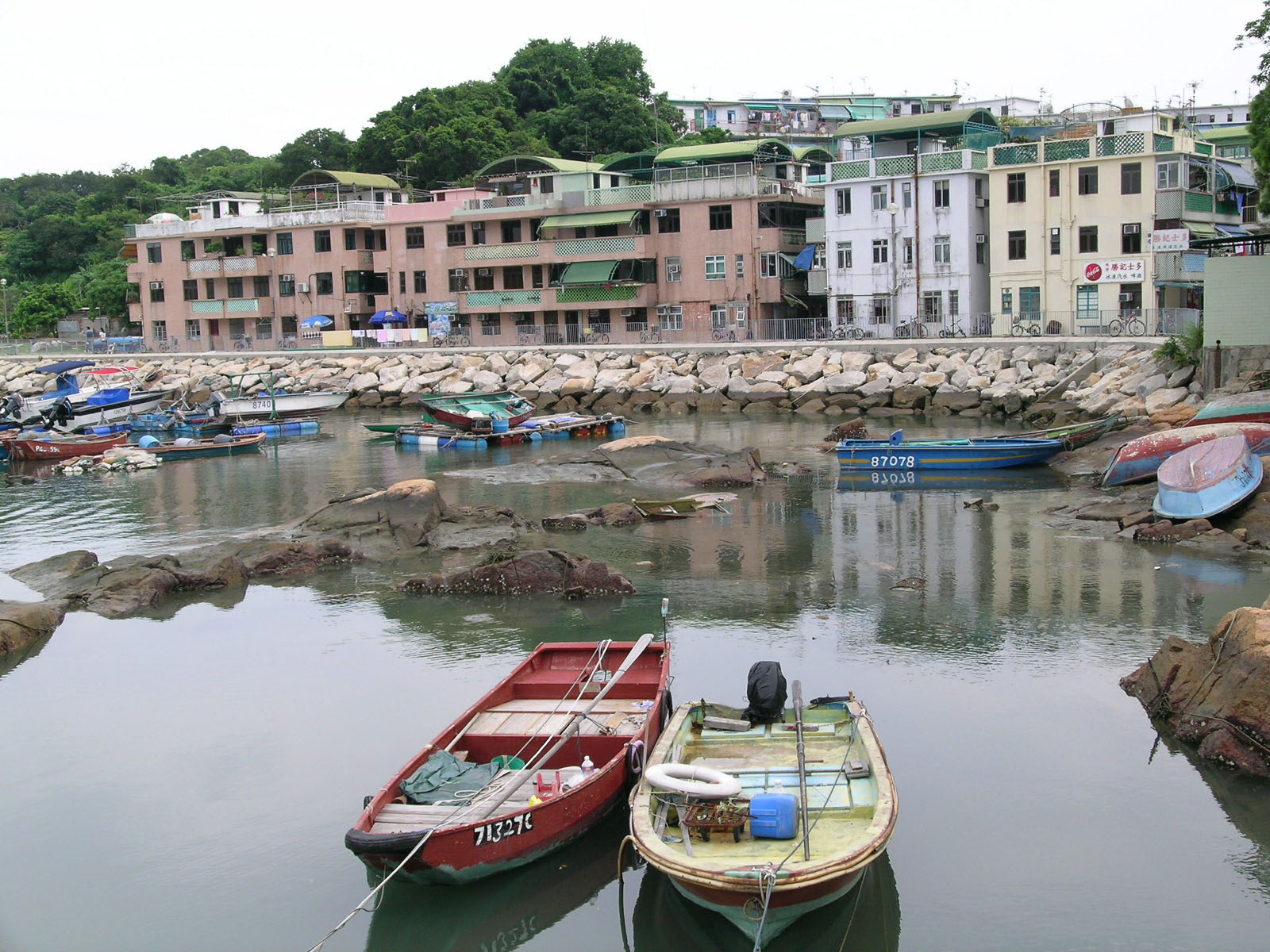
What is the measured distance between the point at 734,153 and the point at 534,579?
43933 millimetres

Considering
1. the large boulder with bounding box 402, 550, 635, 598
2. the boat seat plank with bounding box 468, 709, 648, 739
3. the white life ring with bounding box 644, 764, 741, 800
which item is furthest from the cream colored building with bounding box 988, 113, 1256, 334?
the white life ring with bounding box 644, 764, 741, 800

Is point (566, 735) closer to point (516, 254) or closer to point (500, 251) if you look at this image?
point (516, 254)

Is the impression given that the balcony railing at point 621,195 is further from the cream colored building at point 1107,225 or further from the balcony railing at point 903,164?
the cream colored building at point 1107,225

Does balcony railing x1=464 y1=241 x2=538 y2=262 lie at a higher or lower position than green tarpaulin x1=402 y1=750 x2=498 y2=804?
higher

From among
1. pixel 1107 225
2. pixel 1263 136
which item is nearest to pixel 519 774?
pixel 1263 136

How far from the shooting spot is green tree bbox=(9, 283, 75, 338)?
282ft

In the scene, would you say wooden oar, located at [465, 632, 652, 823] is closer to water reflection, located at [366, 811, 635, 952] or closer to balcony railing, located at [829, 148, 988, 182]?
water reflection, located at [366, 811, 635, 952]

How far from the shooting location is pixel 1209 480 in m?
24.7

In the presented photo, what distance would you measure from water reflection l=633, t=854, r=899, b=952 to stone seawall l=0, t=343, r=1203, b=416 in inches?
1064

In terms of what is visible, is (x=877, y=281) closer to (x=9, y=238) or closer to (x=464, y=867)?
(x=464, y=867)

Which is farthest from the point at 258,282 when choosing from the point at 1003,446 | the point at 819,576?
the point at 819,576

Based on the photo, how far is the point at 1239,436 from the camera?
1005 inches

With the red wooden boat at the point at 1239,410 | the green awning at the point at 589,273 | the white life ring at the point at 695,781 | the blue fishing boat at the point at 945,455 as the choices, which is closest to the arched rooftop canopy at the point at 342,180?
the green awning at the point at 589,273

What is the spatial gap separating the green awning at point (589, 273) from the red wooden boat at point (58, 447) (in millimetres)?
26177
